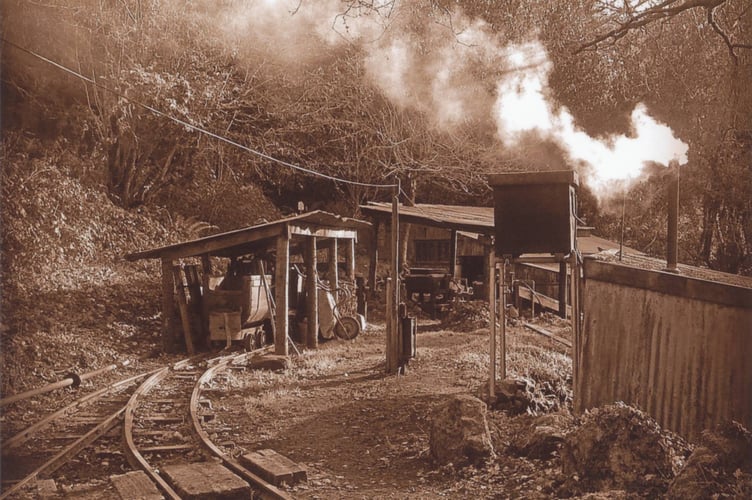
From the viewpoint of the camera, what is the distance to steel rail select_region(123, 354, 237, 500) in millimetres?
6313

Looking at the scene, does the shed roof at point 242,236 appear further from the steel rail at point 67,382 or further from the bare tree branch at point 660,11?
the bare tree branch at point 660,11

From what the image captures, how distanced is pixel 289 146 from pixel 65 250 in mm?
12325

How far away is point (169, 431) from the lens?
846cm

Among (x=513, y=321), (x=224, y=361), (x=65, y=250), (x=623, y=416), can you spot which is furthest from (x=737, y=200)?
(x=65, y=250)

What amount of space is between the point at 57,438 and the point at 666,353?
6.90 meters

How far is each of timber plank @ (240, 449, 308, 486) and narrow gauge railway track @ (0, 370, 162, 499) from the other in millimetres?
1920

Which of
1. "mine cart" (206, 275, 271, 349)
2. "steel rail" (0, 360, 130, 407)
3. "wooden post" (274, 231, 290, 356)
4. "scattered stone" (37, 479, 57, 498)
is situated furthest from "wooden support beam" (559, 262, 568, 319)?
"scattered stone" (37, 479, 57, 498)

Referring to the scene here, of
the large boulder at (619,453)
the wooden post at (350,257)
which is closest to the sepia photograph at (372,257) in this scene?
the large boulder at (619,453)

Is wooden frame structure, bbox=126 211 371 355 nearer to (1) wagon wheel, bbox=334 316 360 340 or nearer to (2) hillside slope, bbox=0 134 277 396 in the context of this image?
(2) hillside slope, bbox=0 134 277 396

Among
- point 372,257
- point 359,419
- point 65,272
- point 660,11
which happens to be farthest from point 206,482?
point 372,257

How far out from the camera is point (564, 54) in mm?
13305

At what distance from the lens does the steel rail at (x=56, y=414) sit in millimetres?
7453

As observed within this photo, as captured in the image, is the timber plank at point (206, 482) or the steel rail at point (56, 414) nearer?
the timber plank at point (206, 482)

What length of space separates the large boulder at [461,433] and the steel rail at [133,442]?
267 centimetres
